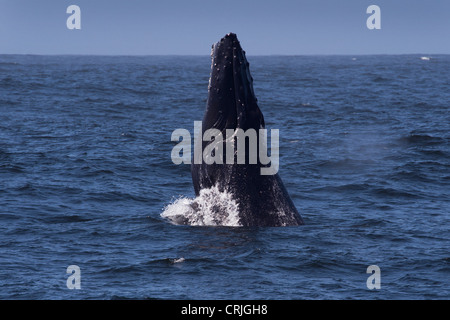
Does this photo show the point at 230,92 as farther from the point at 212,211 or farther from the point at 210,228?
the point at 210,228

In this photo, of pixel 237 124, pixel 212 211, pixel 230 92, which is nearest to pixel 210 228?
pixel 212 211

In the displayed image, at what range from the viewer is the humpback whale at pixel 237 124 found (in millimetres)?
13883

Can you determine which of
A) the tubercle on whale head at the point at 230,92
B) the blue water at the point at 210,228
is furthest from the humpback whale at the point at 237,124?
the blue water at the point at 210,228

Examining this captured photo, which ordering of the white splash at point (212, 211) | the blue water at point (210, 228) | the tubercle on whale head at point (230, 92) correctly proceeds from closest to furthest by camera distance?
the blue water at point (210, 228), the tubercle on whale head at point (230, 92), the white splash at point (212, 211)

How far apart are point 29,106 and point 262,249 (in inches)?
1302

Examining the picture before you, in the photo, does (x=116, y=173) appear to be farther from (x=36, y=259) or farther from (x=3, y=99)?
(x=3, y=99)

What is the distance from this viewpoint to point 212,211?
14.5 metres

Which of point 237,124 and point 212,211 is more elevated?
point 237,124

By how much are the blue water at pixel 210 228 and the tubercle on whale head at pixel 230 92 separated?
7.10ft

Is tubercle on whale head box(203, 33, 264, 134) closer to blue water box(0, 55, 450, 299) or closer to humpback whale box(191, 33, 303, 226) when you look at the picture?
Result: humpback whale box(191, 33, 303, 226)

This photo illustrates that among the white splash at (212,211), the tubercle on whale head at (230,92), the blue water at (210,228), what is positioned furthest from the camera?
the white splash at (212,211)

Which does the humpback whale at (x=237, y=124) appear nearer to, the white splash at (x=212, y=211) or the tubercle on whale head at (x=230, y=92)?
the tubercle on whale head at (x=230, y=92)

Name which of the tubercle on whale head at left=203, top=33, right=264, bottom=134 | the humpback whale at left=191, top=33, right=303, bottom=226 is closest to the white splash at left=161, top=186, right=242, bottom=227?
the humpback whale at left=191, top=33, right=303, bottom=226

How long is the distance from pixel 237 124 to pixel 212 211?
1820 millimetres
